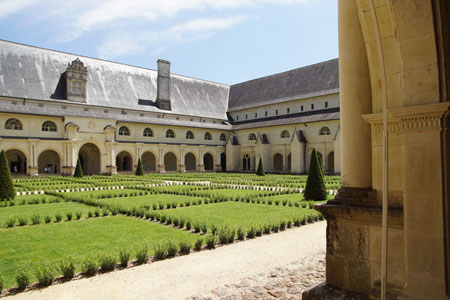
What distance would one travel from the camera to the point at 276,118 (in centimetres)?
4469

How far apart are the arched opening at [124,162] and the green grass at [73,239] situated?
3391cm

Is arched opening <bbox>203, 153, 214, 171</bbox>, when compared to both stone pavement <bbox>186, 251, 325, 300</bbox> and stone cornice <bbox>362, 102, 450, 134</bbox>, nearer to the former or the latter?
stone pavement <bbox>186, 251, 325, 300</bbox>

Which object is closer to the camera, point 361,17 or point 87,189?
point 361,17

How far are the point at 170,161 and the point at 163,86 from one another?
10.4 meters

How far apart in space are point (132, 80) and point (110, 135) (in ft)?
34.2

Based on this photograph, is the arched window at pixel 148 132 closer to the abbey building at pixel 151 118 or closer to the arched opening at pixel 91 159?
the abbey building at pixel 151 118

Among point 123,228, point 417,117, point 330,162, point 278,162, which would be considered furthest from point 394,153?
point 278,162

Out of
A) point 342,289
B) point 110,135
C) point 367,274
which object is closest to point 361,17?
point 367,274

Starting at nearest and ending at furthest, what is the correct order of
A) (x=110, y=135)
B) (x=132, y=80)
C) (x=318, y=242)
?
(x=318, y=242) → (x=110, y=135) → (x=132, y=80)

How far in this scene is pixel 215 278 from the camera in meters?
5.43

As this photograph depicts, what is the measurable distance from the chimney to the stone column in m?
41.4

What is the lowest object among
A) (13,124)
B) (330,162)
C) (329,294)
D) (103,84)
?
(329,294)

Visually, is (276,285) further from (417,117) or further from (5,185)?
(5,185)

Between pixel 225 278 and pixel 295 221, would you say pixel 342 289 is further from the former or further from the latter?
pixel 295 221
